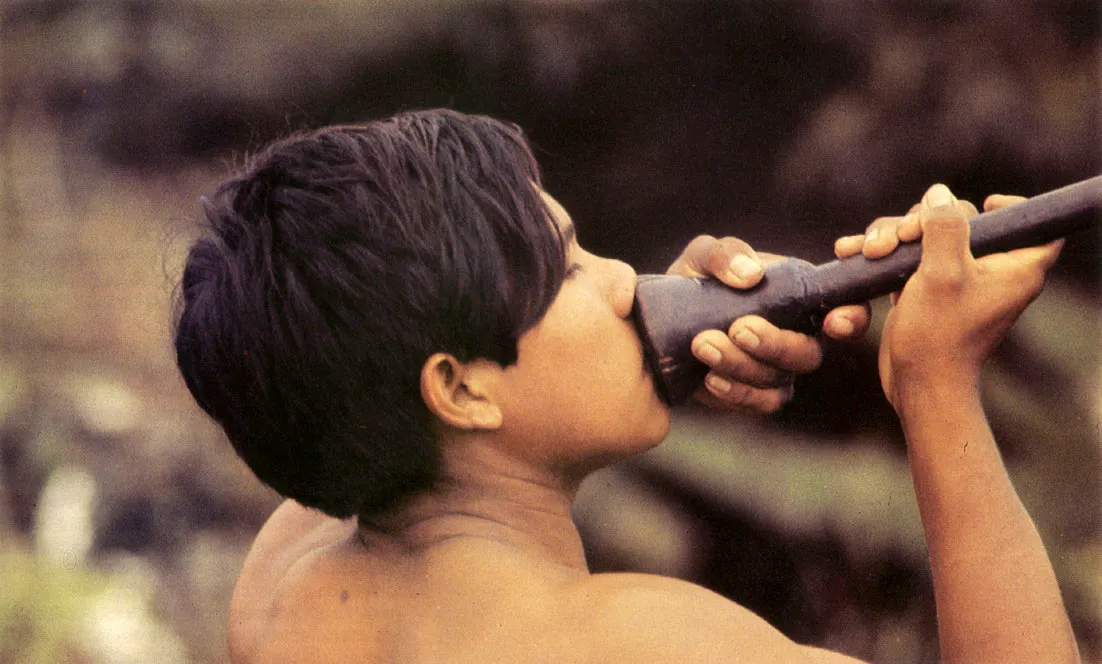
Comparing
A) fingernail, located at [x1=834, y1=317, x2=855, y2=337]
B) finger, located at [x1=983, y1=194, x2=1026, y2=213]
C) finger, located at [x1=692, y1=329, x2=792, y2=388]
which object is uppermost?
finger, located at [x1=983, y1=194, x2=1026, y2=213]

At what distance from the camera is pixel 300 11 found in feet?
5.34

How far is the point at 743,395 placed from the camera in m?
0.87

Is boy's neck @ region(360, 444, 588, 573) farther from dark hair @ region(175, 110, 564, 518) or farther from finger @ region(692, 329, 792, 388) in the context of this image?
finger @ region(692, 329, 792, 388)

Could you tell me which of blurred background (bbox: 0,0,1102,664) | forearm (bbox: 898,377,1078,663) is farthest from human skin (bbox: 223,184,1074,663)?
blurred background (bbox: 0,0,1102,664)

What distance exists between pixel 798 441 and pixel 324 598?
95 cm

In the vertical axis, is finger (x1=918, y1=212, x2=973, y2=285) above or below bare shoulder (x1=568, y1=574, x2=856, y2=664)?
above

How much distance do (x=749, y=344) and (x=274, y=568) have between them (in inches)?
19.2

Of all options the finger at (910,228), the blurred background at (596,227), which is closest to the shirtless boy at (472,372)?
A: the finger at (910,228)

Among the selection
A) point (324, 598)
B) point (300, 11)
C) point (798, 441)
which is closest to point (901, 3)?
point (798, 441)

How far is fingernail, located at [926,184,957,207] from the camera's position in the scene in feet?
2.62

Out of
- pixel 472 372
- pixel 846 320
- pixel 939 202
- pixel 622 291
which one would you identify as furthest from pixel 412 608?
pixel 939 202

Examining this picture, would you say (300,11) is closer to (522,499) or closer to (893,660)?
(522,499)

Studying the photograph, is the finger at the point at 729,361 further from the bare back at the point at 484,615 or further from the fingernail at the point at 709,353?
the bare back at the point at 484,615

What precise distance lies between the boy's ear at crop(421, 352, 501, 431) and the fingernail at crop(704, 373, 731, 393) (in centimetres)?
17
